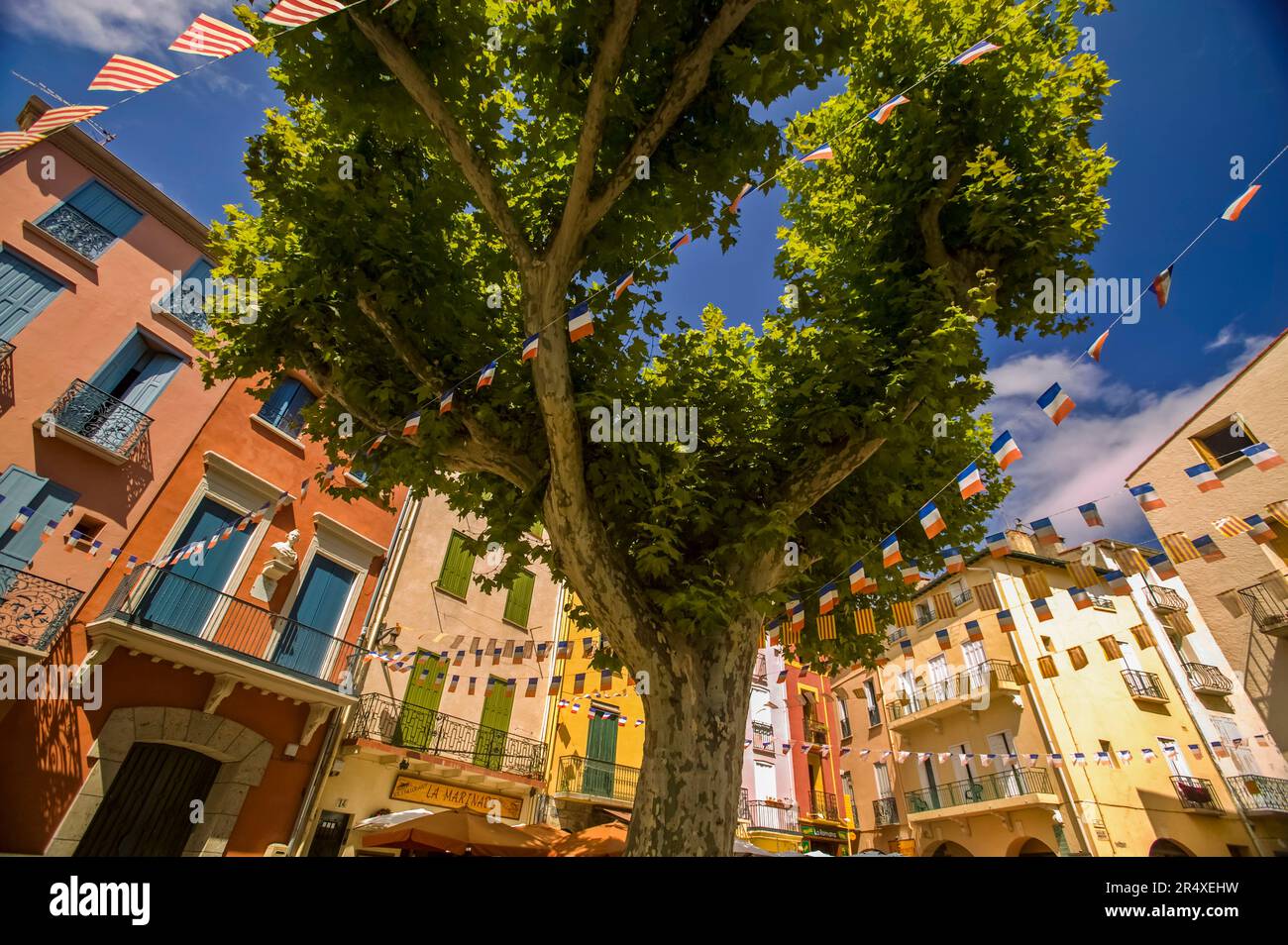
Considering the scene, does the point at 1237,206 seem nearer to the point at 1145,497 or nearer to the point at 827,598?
the point at 1145,497

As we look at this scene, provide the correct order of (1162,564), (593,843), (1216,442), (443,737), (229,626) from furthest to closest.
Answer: (1216,442)
(443,737)
(229,626)
(593,843)
(1162,564)

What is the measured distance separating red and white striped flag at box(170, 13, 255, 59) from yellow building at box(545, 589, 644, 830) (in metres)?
11.6

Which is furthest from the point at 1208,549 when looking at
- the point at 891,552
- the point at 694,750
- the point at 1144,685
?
the point at 1144,685

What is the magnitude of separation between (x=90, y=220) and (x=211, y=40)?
1033 cm

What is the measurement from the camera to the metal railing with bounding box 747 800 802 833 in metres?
18.8

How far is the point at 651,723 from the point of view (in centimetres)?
518

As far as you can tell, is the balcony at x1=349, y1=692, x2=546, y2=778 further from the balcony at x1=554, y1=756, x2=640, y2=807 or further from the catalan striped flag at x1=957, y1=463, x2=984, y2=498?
the catalan striped flag at x1=957, y1=463, x2=984, y2=498

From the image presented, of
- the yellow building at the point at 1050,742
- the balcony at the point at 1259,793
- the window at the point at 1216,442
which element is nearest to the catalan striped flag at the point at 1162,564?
the yellow building at the point at 1050,742

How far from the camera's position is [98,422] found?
1002cm

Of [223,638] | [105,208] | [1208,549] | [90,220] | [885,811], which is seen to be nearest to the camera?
[1208,549]

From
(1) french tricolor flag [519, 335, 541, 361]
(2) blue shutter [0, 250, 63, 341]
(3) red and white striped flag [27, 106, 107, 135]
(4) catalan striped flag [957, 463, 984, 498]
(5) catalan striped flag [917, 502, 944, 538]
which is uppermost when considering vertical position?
(2) blue shutter [0, 250, 63, 341]

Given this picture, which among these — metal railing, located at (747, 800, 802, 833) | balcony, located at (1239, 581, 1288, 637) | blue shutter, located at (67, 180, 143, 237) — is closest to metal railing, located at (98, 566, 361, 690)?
blue shutter, located at (67, 180, 143, 237)

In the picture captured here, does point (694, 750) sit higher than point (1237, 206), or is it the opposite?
point (1237, 206)
